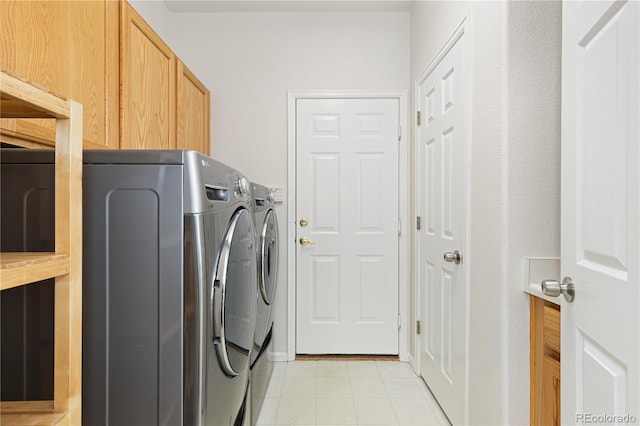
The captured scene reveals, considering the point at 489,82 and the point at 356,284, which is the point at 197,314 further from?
the point at 356,284

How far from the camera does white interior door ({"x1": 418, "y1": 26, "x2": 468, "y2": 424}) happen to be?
74.2 inches

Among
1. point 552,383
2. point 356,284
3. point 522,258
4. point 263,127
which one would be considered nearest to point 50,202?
point 522,258

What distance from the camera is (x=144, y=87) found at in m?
1.88

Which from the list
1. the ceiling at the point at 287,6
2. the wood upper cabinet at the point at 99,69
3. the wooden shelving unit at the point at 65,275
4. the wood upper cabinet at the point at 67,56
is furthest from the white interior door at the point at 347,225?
the wooden shelving unit at the point at 65,275

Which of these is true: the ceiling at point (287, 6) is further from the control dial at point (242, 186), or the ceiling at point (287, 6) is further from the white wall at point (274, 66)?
the control dial at point (242, 186)

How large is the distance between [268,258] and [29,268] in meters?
1.54

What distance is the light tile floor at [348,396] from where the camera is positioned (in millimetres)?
2119

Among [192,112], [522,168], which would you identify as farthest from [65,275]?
[192,112]

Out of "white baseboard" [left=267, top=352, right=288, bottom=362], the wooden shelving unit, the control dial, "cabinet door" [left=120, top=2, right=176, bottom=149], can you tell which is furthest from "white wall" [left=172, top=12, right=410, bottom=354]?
the wooden shelving unit

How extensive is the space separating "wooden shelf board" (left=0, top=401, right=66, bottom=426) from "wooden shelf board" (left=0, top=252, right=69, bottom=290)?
0.29m

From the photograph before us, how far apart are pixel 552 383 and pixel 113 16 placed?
2.12 m

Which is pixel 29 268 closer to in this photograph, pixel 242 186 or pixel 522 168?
pixel 242 186

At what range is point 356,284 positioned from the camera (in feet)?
9.84

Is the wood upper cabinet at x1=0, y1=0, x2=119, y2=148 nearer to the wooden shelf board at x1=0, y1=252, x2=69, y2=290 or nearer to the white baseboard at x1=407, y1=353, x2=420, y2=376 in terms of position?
the wooden shelf board at x1=0, y1=252, x2=69, y2=290
